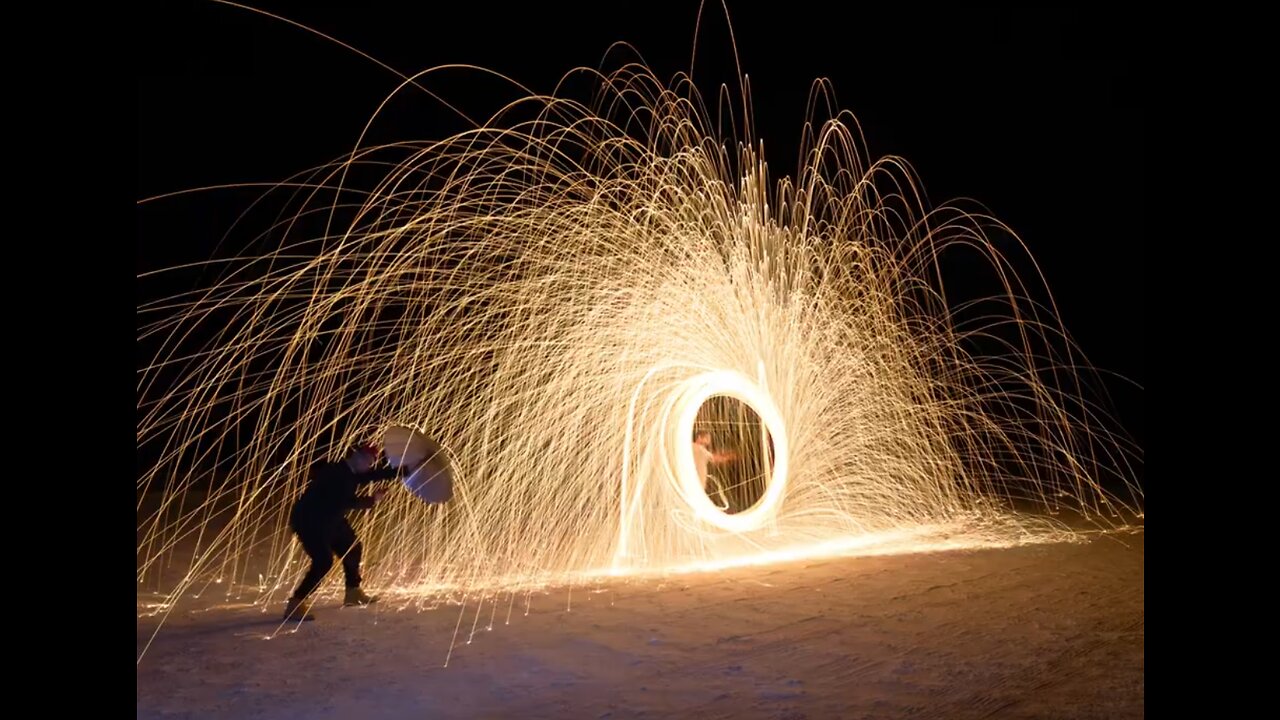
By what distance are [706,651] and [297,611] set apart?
3.13 meters

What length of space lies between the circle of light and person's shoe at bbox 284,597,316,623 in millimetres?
3879

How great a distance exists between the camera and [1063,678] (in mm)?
6285

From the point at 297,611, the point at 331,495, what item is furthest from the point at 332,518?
the point at 297,611

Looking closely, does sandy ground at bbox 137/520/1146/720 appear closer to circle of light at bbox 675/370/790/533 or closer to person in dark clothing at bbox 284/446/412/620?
person in dark clothing at bbox 284/446/412/620

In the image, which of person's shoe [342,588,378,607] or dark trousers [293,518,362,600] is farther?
person's shoe [342,588,378,607]

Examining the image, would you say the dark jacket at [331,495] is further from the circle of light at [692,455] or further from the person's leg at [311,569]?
the circle of light at [692,455]

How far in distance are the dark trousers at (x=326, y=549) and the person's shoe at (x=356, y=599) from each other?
0.04 meters

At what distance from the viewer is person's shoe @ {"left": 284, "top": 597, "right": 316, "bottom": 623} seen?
8055 millimetres

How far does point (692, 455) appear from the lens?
11.0 meters

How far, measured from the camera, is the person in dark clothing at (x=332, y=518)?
8203 mm

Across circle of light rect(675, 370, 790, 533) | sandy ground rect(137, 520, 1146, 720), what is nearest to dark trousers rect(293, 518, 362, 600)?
sandy ground rect(137, 520, 1146, 720)

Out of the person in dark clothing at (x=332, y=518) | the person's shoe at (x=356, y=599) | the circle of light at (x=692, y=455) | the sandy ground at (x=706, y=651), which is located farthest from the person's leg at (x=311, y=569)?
the circle of light at (x=692, y=455)

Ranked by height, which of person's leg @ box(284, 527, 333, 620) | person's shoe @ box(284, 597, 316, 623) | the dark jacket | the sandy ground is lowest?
the sandy ground

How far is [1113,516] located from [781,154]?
17.2 meters
